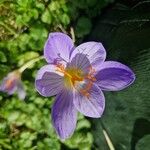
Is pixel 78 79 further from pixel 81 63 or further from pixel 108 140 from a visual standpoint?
pixel 108 140

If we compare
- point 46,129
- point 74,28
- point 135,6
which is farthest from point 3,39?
point 135,6

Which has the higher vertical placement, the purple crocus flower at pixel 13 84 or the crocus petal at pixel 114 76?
the purple crocus flower at pixel 13 84

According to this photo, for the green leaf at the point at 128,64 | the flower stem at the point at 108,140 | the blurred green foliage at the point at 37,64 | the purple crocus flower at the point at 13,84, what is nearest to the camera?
the purple crocus flower at the point at 13,84

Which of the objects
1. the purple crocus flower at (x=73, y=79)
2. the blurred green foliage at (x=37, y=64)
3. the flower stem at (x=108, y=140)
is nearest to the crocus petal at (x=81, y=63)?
the purple crocus flower at (x=73, y=79)

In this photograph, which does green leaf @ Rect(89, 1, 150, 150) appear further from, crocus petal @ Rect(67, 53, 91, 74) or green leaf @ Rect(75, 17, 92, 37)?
crocus petal @ Rect(67, 53, 91, 74)

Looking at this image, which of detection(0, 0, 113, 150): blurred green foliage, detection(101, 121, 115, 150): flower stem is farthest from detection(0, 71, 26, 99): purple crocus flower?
detection(0, 0, 113, 150): blurred green foliage

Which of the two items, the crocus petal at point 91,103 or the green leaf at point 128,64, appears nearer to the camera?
the crocus petal at point 91,103

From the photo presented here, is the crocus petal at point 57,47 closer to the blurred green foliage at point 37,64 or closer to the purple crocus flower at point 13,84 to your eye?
the purple crocus flower at point 13,84
